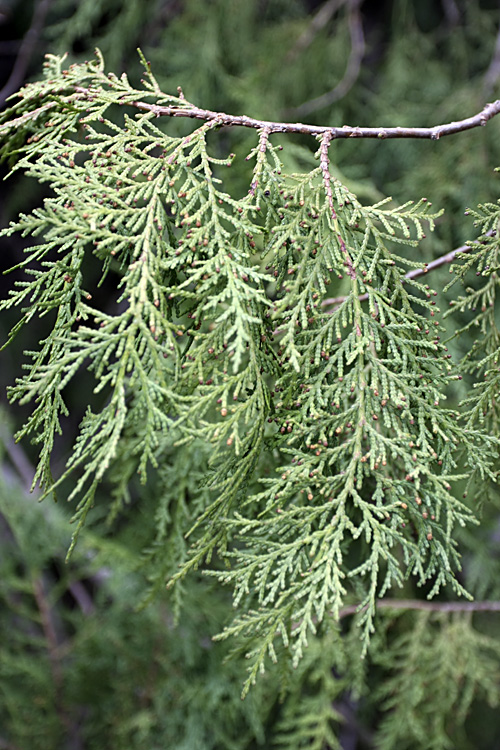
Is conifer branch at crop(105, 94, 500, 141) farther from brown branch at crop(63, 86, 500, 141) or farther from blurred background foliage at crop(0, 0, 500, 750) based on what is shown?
blurred background foliage at crop(0, 0, 500, 750)

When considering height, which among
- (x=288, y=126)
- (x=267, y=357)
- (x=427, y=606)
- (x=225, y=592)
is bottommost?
(x=427, y=606)

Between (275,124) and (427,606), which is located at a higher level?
(275,124)

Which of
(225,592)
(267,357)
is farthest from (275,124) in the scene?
(225,592)

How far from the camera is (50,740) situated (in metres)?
2.74

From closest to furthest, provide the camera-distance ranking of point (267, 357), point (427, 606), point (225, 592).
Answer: point (267, 357) < point (427, 606) < point (225, 592)

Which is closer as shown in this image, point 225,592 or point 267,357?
point 267,357

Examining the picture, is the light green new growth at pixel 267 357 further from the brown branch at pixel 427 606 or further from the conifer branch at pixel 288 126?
the brown branch at pixel 427 606

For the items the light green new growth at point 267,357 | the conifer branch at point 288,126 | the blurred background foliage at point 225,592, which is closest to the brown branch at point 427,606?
the blurred background foliage at point 225,592

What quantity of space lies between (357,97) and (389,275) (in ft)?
8.06

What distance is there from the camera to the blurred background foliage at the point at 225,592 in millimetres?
2445

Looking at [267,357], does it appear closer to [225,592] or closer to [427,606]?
[427,606]

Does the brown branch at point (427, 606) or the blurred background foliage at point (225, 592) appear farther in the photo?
the blurred background foliage at point (225, 592)

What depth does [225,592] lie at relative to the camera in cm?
294

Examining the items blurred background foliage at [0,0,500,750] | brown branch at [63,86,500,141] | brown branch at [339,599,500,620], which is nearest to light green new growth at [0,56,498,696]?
brown branch at [63,86,500,141]
